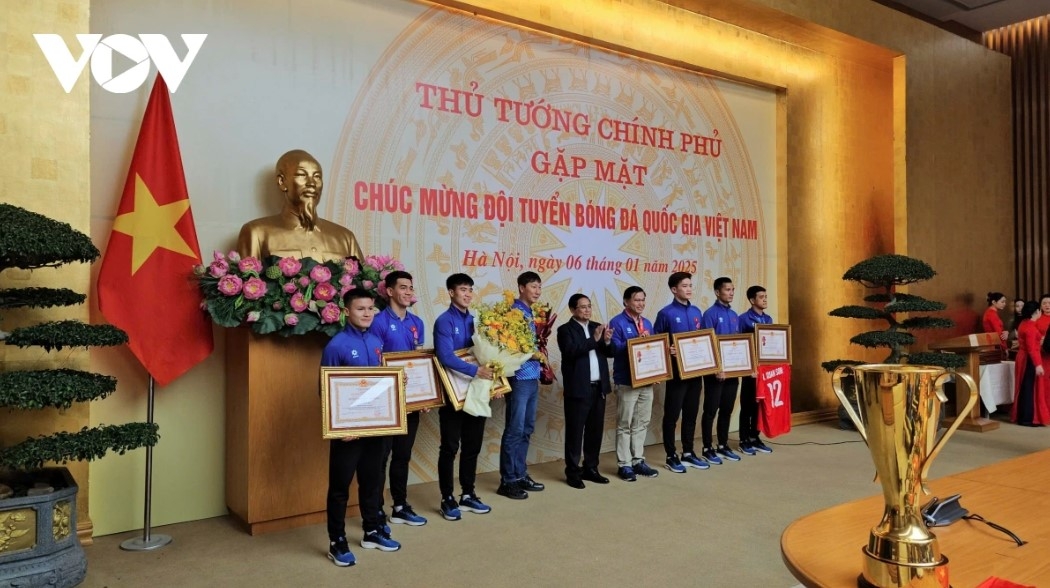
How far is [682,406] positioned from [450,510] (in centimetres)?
230

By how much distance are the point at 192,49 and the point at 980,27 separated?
1045cm

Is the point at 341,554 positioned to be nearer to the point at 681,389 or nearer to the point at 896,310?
the point at 681,389

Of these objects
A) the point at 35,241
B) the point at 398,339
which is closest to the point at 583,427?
the point at 398,339

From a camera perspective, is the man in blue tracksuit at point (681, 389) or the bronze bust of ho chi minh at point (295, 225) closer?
the bronze bust of ho chi minh at point (295, 225)

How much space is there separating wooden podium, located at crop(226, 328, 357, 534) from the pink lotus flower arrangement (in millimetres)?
166

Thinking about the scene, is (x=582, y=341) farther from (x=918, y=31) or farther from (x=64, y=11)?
(x=918, y=31)

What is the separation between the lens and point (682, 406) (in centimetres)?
584

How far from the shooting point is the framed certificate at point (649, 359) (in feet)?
17.0

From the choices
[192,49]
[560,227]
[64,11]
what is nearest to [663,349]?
[560,227]

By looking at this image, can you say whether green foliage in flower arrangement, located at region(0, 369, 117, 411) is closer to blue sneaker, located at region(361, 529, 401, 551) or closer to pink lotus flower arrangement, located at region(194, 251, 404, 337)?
pink lotus flower arrangement, located at region(194, 251, 404, 337)

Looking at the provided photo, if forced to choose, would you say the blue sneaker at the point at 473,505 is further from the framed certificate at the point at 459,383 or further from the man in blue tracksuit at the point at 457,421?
the framed certificate at the point at 459,383

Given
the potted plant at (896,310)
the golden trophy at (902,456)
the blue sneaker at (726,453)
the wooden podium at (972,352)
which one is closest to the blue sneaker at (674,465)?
the blue sneaker at (726,453)

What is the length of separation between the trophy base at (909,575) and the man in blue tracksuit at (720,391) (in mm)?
4641

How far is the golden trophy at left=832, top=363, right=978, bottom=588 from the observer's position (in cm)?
124
